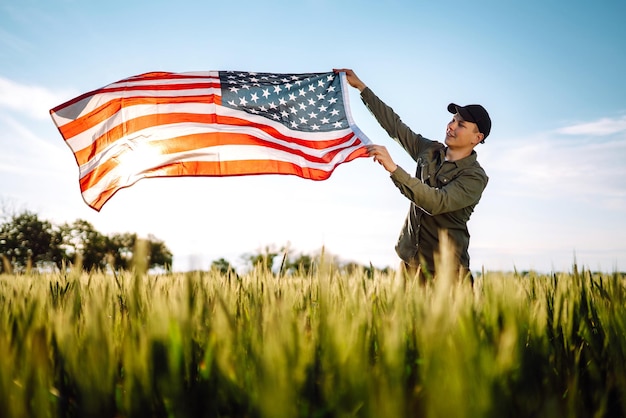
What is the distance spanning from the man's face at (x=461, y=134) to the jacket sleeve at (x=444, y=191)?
382 mm

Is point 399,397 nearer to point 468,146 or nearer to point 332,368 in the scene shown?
point 332,368

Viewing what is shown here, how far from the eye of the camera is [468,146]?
5234mm

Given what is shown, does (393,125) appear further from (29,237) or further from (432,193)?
(29,237)

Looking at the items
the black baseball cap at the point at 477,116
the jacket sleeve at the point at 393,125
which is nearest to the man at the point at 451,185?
the black baseball cap at the point at 477,116

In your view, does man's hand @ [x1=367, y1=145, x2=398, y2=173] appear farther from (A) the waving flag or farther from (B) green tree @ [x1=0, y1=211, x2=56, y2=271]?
(B) green tree @ [x1=0, y1=211, x2=56, y2=271]

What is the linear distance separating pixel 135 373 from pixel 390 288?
1062 millimetres

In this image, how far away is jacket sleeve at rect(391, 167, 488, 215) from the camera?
14.0 ft

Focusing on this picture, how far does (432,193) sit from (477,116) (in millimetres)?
1356

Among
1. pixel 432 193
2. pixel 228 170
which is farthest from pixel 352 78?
pixel 432 193

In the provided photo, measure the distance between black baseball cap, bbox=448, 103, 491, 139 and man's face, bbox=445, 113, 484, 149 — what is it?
0.14 feet

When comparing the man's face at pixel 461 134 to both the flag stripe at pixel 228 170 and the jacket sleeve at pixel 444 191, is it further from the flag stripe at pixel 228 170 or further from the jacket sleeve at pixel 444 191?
the flag stripe at pixel 228 170

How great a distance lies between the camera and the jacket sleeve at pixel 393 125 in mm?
5742

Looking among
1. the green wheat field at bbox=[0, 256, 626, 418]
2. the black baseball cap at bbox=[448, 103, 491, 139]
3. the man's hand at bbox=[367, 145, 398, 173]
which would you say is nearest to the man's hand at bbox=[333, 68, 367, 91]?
the black baseball cap at bbox=[448, 103, 491, 139]

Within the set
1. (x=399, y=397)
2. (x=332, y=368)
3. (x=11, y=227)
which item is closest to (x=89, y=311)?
(x=332, y=368)
